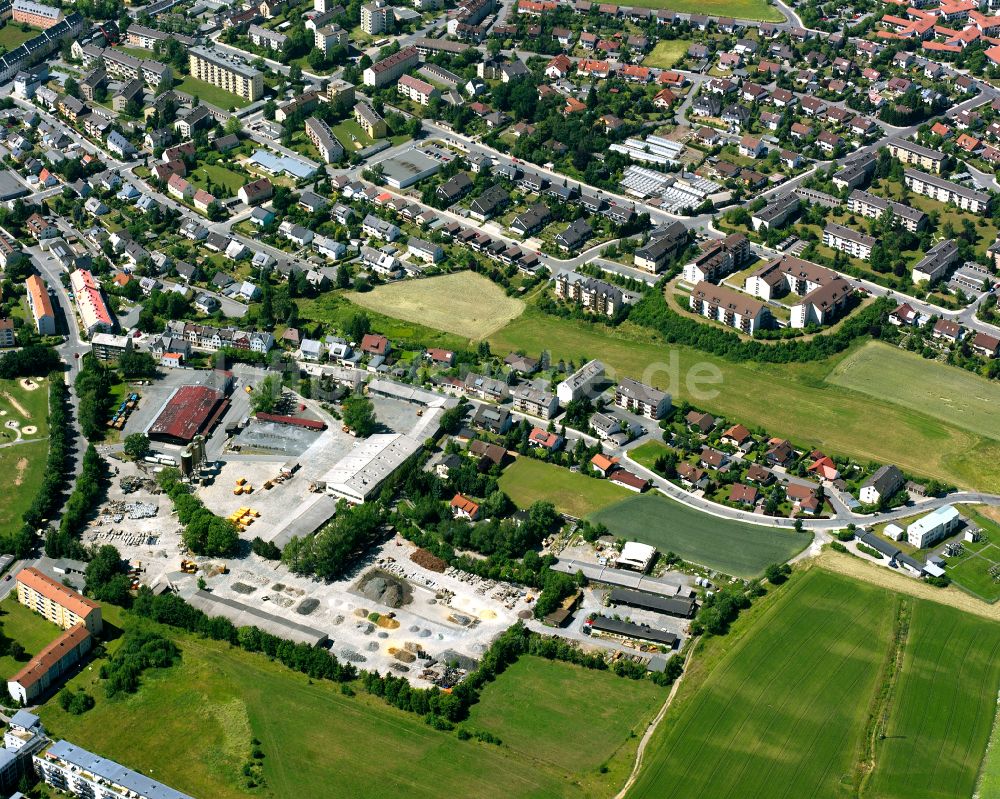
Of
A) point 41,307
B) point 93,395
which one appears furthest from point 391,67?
point 93,395

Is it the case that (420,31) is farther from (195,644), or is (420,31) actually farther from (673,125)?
(195,644)

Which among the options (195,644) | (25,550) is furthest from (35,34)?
(195,644)

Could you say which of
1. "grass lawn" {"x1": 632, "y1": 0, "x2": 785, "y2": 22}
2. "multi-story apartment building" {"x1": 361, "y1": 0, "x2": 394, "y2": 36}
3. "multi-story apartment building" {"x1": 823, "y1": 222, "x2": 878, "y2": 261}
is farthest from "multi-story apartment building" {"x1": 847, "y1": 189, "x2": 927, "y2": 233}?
"multi-story apartment building" {"x1": 361, "y1": 0, "x2": 394, "y2": 36}

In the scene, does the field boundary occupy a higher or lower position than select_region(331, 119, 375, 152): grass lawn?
lower

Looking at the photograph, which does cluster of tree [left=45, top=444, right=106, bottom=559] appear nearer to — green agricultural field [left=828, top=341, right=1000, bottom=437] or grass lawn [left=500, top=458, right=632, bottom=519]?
grass lawn [left=500, top=458, right=632, bottom=519]

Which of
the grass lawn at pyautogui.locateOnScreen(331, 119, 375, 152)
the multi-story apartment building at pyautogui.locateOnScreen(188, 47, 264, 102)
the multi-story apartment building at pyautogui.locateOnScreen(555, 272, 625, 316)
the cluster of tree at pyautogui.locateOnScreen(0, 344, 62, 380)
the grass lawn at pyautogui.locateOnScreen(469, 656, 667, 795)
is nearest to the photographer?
the grass lawn at pyautogui.locateOnScreen(469, 656, 667, 795)

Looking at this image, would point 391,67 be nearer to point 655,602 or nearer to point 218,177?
point 218,177
